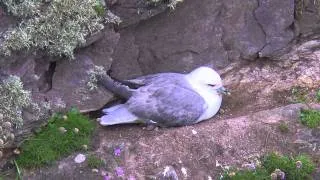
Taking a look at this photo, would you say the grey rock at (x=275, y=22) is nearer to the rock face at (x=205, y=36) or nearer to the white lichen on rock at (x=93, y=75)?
the rock face at (x=205, y=36)

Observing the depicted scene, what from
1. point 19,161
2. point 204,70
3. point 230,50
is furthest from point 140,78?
point 19,161

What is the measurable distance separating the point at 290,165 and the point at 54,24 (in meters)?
1.66

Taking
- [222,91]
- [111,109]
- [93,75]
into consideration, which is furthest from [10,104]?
[222,91]

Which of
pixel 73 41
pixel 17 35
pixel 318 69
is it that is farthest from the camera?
pixel 318 69

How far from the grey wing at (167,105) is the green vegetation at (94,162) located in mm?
461

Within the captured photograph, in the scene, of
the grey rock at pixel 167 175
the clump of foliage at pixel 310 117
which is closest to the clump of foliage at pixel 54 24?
the grey rock at pixel 167 175

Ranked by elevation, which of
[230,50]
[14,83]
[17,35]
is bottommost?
[230,50]

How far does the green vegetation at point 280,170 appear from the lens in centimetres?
364

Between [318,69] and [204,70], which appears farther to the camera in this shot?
[318,69]

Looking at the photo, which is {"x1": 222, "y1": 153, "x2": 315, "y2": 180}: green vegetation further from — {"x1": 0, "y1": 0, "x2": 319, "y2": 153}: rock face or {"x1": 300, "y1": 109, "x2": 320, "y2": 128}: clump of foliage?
{"x1": 0, "y1": 0, "x2": 319, "y2": 153}: rock face

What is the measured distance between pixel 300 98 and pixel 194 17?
3.09 ft

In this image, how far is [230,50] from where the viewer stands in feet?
14.9

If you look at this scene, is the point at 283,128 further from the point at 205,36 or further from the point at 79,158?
the point at 79,158

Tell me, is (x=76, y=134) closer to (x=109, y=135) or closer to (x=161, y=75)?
(x=109, y=135)
